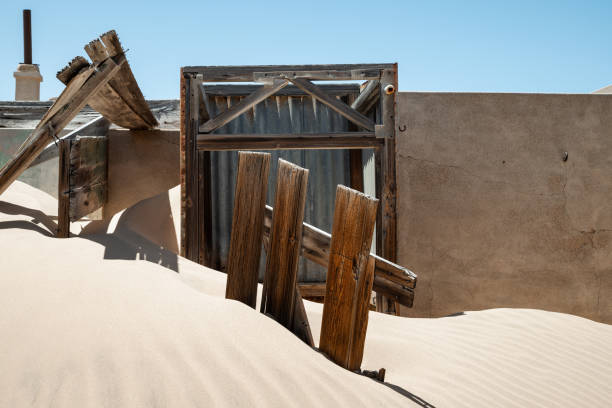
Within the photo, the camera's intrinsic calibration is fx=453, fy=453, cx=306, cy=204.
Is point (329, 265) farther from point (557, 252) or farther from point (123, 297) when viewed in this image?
point (557, 252)

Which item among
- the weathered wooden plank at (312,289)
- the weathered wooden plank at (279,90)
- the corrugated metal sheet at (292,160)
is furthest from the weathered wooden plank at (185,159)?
the weathered wooden plank at (312,289)

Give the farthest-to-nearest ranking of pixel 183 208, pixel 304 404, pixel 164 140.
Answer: pixel 164 140 → pixel 183 208 → pixel 304 404

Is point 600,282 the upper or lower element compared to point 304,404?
lower

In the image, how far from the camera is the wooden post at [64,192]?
4.20m

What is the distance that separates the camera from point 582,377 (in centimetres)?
329

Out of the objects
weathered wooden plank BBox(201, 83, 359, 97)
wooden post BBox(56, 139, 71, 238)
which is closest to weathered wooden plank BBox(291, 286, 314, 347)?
wooden post BBox(56, 139, 71, 238)

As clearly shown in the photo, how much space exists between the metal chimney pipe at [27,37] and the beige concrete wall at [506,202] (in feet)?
37.5

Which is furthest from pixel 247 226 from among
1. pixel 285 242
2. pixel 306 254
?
pixel 306 254

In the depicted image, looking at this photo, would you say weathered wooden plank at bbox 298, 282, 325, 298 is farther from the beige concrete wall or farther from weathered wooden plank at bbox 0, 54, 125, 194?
weathered wooden plank at bbox 0, 54, 125, 194

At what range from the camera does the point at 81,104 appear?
164 inches

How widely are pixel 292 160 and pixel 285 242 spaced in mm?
4001

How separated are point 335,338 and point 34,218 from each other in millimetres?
3523

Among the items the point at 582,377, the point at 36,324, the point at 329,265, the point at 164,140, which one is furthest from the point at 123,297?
the point at 164,140

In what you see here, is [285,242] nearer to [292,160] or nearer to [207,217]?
[207,217]
